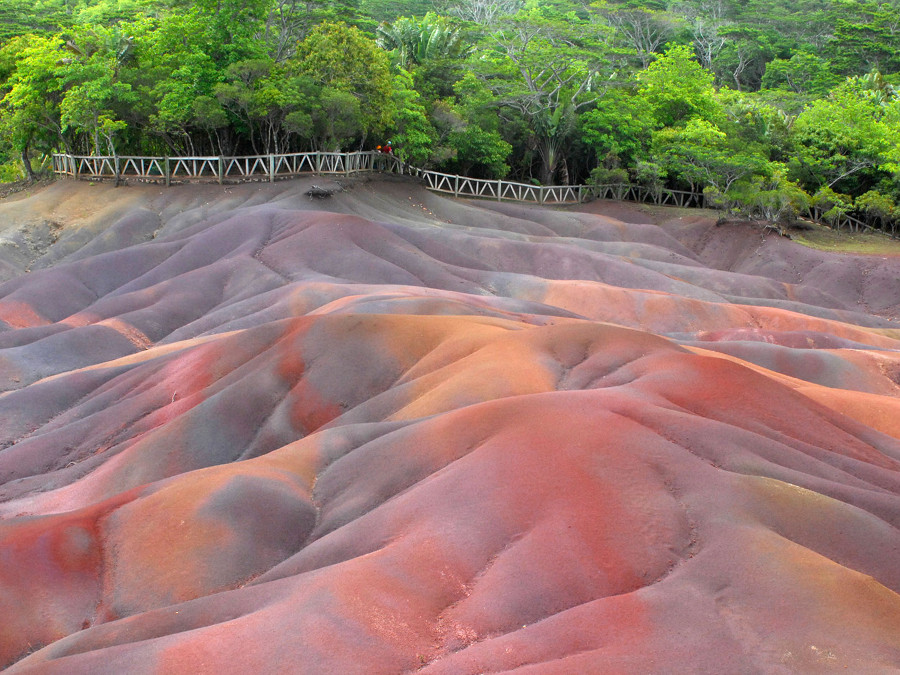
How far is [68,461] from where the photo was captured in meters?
24.6

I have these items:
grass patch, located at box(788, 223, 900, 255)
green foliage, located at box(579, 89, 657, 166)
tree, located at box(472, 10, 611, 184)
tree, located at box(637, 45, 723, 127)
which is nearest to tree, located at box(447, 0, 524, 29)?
tree, located at box(472, 10, 611, 184)

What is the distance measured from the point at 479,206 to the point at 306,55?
51.2ft

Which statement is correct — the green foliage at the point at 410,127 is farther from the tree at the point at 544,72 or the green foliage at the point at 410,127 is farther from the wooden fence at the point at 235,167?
the tree at the point at 544,72

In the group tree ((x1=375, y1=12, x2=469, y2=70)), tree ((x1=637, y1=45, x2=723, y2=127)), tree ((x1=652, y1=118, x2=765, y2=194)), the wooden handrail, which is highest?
tree ((x1=375, y1=12, x2=469, y2=70))

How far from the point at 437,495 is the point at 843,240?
5185 centimetres

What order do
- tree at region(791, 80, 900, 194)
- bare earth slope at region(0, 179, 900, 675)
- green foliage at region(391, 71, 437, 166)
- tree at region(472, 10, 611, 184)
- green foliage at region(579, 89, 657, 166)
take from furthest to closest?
green foliage at region(579, 89, 657, 166)
tree at region(472, 10, 611, 184)
green foliage at region(391, 71, 437, 166)
tree at region(791, 80, 900, 194)
bare earth slope at region(0, 179, 900, 675)

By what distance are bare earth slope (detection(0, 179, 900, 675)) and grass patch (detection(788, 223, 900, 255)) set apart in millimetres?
23486

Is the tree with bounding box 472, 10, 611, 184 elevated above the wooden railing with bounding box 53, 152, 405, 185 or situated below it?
above

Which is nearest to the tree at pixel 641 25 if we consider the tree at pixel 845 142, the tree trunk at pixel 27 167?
the tree at pixel 845 142

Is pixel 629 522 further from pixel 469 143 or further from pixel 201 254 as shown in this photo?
pixel 469 143

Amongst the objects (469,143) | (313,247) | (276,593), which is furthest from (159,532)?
(469,143)

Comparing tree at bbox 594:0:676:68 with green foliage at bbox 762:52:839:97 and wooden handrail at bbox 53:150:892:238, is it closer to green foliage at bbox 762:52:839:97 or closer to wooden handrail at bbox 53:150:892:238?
green foliage at bbox 762:52:839:97

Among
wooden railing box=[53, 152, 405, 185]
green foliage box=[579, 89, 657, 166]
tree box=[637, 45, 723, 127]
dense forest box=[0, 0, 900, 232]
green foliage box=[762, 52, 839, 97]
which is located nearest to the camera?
A: dense forest box=[0, 0, 900, 232]

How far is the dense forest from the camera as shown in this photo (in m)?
52.3
